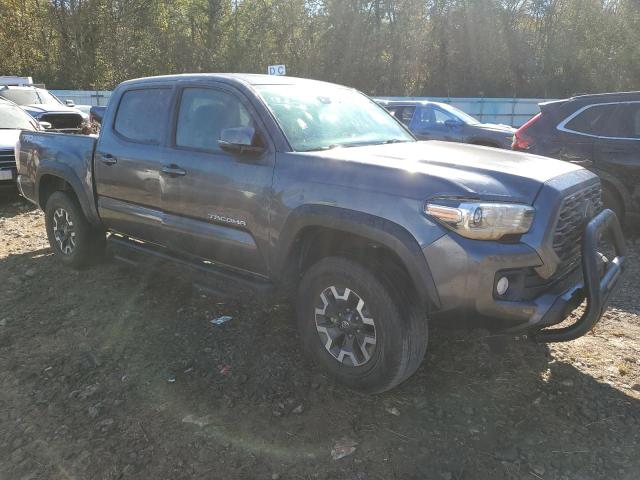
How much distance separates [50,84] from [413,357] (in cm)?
3350

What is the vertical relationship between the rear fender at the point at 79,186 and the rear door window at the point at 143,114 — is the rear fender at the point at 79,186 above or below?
below

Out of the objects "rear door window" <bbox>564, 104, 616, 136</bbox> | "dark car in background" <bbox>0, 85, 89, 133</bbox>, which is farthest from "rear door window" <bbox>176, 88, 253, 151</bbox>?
"dark car in background" <bbox>0, 85, 89, 133</bbox>

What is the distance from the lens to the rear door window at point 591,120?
6.47 meters

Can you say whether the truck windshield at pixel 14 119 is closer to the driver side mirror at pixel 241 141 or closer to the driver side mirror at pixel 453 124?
the driver side mirror at pixel 241 141

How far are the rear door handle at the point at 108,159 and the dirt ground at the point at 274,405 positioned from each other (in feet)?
4.16

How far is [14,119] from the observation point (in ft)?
31.8

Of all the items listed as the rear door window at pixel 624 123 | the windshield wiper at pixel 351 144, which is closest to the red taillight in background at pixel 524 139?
the rear door window at pixel 624 123

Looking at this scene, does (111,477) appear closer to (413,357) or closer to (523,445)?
(413,357)

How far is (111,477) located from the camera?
2613 mm

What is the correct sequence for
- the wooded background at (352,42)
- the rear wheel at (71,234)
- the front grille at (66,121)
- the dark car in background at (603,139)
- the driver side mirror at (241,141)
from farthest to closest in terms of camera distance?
the wooded background at (352,42) → the front grille at (66,121) → the dark car in background at (603,139) → the rear wheel at (71,234) → the driver side mirror at (241,141)

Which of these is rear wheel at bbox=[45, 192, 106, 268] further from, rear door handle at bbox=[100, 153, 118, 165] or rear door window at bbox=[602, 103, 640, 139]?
rear door window at bbox=[602, 103, 640, 139]

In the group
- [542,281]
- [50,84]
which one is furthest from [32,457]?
[50,84]

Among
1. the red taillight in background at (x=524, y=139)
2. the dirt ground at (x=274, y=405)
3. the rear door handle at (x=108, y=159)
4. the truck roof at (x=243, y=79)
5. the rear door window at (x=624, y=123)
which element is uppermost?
the truck roof at (x=243, y=79)

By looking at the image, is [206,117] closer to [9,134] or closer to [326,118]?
[326,118]
